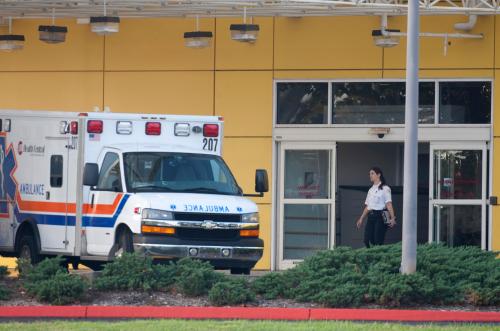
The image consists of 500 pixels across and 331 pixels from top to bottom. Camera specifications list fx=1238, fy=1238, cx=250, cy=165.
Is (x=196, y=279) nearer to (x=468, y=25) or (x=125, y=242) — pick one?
(x=125, y=242)

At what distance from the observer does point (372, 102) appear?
23797 millimetres

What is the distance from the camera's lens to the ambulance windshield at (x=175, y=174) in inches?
707

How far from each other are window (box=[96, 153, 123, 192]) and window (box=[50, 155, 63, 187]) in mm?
824

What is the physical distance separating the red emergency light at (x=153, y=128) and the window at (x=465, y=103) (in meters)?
6.77

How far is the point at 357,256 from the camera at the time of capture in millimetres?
15672

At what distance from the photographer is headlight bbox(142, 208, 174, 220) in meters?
17.1

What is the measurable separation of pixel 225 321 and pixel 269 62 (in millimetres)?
11103

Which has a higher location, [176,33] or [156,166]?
[176,33]

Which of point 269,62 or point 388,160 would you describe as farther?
point 388,160

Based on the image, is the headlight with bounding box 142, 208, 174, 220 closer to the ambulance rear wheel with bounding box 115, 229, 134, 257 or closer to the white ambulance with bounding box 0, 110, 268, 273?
the white ambulance with bounding box 0, 110, 268, 273

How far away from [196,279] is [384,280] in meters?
2.25

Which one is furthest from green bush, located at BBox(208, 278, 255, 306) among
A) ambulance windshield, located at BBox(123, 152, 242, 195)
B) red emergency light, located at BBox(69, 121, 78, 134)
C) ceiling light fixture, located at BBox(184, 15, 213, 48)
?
ceiling light fixture, located at BBox(184, 15, 213, 48)

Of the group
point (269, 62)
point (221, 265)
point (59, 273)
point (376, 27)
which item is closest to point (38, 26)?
point (269, 62)

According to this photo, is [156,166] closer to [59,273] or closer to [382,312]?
[59,273]
